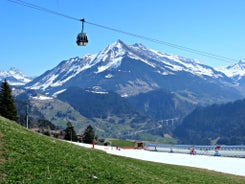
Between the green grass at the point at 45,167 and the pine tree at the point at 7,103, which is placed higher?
the pine tree at the point at 7,103

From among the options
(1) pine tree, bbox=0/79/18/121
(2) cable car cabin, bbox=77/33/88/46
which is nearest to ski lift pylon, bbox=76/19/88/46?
(2) cable car cabin, bbox=77/33/88/46

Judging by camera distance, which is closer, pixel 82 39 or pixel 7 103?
pixel 82 39

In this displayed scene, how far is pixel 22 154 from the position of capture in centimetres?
2669

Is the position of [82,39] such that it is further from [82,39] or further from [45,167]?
[45,167]

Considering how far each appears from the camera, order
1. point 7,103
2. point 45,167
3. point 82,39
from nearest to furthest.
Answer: point 45,167, point 82,39, point 7,103

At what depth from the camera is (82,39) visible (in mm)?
32812

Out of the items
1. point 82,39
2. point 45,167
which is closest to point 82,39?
point 82,39

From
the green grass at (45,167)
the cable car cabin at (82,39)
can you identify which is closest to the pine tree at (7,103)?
the green grass at (45,167)

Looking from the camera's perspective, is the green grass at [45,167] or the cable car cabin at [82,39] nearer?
the green grass at [45,167]

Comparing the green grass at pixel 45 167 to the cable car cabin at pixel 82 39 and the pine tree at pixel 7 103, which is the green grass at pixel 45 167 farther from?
the pine tree at pixel 7 103

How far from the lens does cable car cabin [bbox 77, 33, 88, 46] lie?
32.8 m

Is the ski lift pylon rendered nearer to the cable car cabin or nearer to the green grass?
the cable car cabin

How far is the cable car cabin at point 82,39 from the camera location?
108 feet

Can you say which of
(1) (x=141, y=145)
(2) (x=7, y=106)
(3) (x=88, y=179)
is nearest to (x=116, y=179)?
(3) (x=88, y=179)
